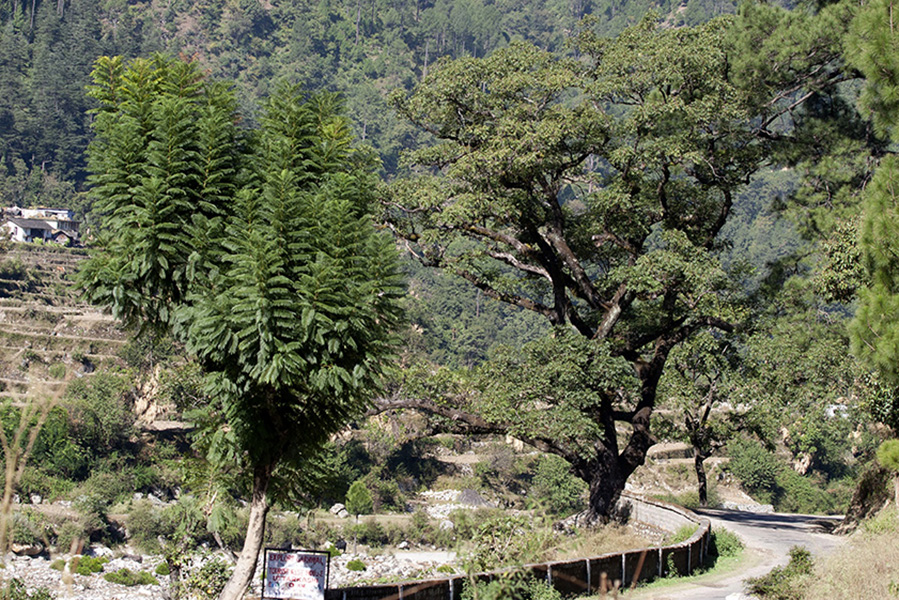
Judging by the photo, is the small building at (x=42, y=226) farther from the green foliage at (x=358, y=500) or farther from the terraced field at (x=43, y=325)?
the green foliage at (x=358, y=500)

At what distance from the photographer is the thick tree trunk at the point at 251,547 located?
1020 cm

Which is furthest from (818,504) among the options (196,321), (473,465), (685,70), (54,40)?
(54,40)

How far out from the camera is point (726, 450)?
73438mm

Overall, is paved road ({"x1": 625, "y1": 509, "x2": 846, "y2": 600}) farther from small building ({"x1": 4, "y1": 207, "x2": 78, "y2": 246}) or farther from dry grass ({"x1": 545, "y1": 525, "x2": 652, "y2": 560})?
small building ({"x1": 4, "y1": 207, "x2": 78, "y2": 246})

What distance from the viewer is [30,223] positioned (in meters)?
90.8

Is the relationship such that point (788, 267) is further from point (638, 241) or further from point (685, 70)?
point (685, 70)

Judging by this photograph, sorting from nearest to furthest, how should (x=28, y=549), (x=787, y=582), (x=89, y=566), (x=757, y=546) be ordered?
(x=787, y=582) → (x=757, y=546) → (x=89, y=566) → (x=28, y=549)

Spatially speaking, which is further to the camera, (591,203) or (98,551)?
(98,551)

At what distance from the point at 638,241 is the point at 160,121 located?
1174 cm

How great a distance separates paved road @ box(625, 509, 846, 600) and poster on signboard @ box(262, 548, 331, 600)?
329cm

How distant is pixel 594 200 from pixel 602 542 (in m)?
6.91

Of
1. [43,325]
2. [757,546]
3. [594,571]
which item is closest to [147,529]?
[43,325]

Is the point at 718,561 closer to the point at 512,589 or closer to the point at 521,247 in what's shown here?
the point at 521,247

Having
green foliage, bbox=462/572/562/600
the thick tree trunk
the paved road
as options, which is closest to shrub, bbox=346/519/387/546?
the paved road
